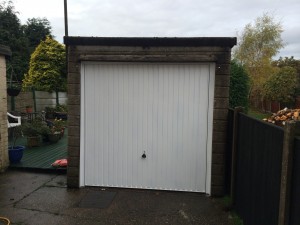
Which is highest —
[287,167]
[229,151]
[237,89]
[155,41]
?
[155,41]

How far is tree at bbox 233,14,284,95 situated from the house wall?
22.3 m

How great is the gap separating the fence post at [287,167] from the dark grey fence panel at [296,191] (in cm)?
4

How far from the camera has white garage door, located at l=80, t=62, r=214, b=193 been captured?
206 inches

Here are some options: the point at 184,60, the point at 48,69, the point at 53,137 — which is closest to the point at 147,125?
the point at 184,60

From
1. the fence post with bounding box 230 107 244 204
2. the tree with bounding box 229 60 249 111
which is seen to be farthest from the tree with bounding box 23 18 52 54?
the fence post with bounding box 230 107 244 204

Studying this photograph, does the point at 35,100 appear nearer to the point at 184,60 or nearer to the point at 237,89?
the point at 237,89

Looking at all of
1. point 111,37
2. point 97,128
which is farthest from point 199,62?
point 97,128

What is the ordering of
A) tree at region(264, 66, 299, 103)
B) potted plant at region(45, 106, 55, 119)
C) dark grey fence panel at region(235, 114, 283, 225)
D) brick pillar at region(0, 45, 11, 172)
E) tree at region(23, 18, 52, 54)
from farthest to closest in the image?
1. tree at region(23, 18, 52, 54)
2. tree at region(264, 66, 299, 103)
3. potted plant at region(45, 106, 55, 119)
4. brick pillar at region(0, 45, 11, 172)
5. dark grey fence panel at region(235, 114, 283, 225)

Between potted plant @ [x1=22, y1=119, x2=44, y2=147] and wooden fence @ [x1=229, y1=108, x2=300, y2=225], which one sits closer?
wooden fence @ [x1=229, y1=108, x2=300, y2=225]

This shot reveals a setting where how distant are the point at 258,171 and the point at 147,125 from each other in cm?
234

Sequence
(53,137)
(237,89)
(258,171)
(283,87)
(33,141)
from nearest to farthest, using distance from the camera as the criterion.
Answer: (258,171) → (237,89) → (33,141) → (53,137) → (283,87)

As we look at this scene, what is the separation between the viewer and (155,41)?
5.02 m

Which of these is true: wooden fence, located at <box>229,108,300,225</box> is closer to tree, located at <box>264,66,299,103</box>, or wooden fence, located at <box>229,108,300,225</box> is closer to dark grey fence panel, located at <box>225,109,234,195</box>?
dark grey fence panel, located at <box>225,109,234,195</box>

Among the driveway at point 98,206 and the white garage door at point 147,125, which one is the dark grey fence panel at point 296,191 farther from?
the white garage door at point 147,125
